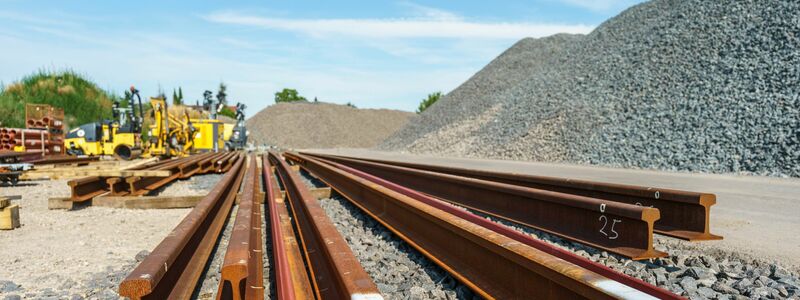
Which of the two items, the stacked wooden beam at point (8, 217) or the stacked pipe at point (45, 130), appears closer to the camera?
the stacked wooden beam at point (8, 217)

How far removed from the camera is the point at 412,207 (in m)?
4.79

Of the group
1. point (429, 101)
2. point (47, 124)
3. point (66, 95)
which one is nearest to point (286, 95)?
point (429, 101)

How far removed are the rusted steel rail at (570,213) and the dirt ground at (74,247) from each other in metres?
3.51

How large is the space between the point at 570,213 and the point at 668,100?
670 inches

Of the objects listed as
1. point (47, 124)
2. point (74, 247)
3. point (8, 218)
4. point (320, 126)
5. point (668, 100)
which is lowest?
point (74, 247)

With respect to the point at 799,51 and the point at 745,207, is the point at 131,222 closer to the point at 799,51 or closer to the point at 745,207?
the point at 745,207

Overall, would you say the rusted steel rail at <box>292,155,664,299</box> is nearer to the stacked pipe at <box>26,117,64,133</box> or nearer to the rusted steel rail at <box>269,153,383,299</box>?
the rusted steel rail at <box>269,153,383,299</box>

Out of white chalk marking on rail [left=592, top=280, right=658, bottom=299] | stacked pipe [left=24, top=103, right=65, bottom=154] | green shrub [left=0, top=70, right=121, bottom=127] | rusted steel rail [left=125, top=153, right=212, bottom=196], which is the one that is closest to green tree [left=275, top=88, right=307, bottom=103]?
green shrub [left=0, top=70, right=121, bottom=127]

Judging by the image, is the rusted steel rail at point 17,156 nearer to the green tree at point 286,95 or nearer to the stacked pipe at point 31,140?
the stacked pipe at point 31,140

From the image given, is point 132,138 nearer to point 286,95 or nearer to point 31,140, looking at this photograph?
point 31,140

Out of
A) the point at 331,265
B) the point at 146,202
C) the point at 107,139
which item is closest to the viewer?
the point at 331,265

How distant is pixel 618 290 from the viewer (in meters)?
2.06

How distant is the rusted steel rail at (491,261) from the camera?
7.40 feet

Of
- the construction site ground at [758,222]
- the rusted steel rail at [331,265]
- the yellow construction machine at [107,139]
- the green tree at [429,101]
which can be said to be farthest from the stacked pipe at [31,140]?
the green tree at [429,101]
